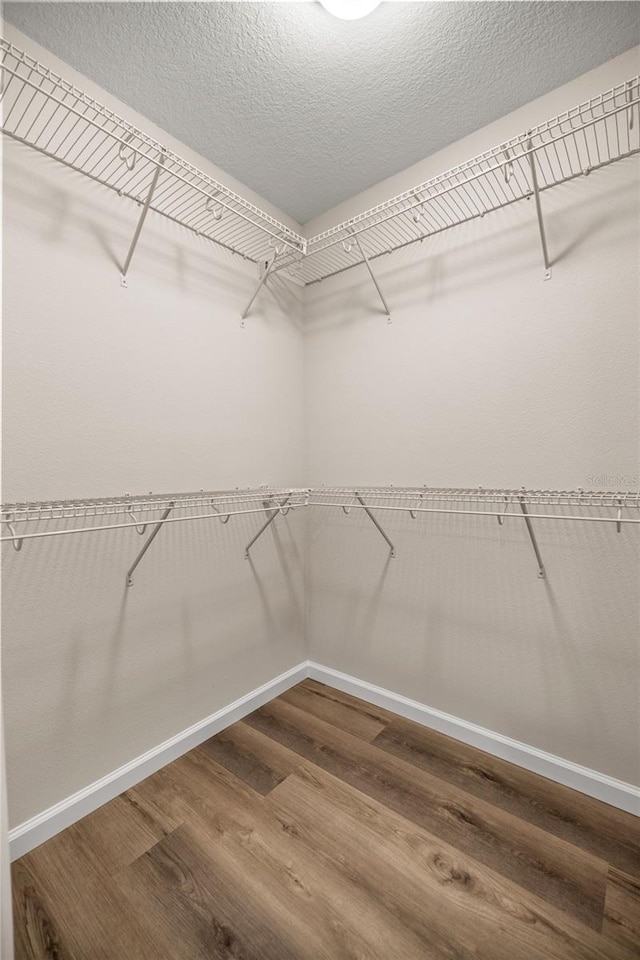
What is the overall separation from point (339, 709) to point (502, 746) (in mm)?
719

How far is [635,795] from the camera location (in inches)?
54.3

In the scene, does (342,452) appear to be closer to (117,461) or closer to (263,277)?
(263,277)

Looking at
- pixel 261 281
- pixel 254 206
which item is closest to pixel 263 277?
pixel 261 281

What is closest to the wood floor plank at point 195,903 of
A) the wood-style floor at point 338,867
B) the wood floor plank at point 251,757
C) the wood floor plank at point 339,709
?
the wood-style floor at point 338,867

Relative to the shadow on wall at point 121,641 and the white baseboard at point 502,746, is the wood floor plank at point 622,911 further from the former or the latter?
the shadow on wall at point 121,641

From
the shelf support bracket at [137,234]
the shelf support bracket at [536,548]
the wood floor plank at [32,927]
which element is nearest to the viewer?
the wood floor plank at [32,927]

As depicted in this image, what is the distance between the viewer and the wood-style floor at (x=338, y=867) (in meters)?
1.02

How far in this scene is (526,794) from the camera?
1.47 m

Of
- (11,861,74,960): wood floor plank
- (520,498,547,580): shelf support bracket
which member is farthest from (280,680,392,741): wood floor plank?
(11,861,74,960): wood floor plank

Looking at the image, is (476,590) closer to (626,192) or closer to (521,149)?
(626,192)

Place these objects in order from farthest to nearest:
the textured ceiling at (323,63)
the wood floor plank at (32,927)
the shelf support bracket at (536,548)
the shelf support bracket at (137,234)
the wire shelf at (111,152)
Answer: the shelf support bracket at (536,548)
the shelf support bracket at (137,234)
the textured ceiling at (323,63)
the wire shelf at (111,152)
the wood floor plank at (32,927)

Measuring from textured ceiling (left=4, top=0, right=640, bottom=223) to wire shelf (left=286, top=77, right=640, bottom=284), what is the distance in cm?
20

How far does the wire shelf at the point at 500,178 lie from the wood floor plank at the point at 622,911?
2.05 meters

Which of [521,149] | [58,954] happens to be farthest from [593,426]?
[58,954]
